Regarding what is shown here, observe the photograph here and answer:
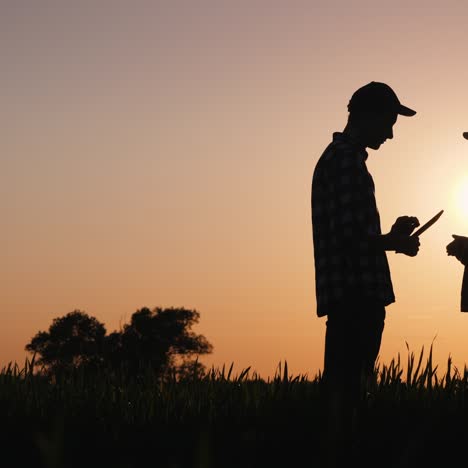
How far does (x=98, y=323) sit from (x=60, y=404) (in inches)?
1403

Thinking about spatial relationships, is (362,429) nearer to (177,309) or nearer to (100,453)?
(100,453)

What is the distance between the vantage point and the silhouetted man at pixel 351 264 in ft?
18.0

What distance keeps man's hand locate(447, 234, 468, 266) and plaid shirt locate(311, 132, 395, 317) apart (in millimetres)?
1041

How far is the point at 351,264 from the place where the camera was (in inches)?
217

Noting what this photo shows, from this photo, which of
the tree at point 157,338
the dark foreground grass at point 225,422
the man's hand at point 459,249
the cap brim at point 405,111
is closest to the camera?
the dark foreground grass at point 225,422

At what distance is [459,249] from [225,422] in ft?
7.22

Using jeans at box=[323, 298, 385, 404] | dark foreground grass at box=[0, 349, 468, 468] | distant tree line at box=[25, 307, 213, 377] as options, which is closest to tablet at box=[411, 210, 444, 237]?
jeans at box=[323, 298, 385, 404]

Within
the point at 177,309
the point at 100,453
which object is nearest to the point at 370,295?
the point at 100,453

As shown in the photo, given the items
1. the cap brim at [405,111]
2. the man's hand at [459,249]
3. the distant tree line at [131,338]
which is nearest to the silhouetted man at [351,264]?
the cap brim at [405,111]

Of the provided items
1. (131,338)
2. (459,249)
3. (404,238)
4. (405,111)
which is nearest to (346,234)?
(404,238)

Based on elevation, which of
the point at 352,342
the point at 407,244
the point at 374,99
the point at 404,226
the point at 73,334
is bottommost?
the point at 352,342

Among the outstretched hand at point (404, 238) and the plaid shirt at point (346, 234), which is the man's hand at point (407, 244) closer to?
the outstretched hand at point (404, 238)

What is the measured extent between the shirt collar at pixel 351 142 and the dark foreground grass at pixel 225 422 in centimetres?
154

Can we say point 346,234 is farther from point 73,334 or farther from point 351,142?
point 73,334
